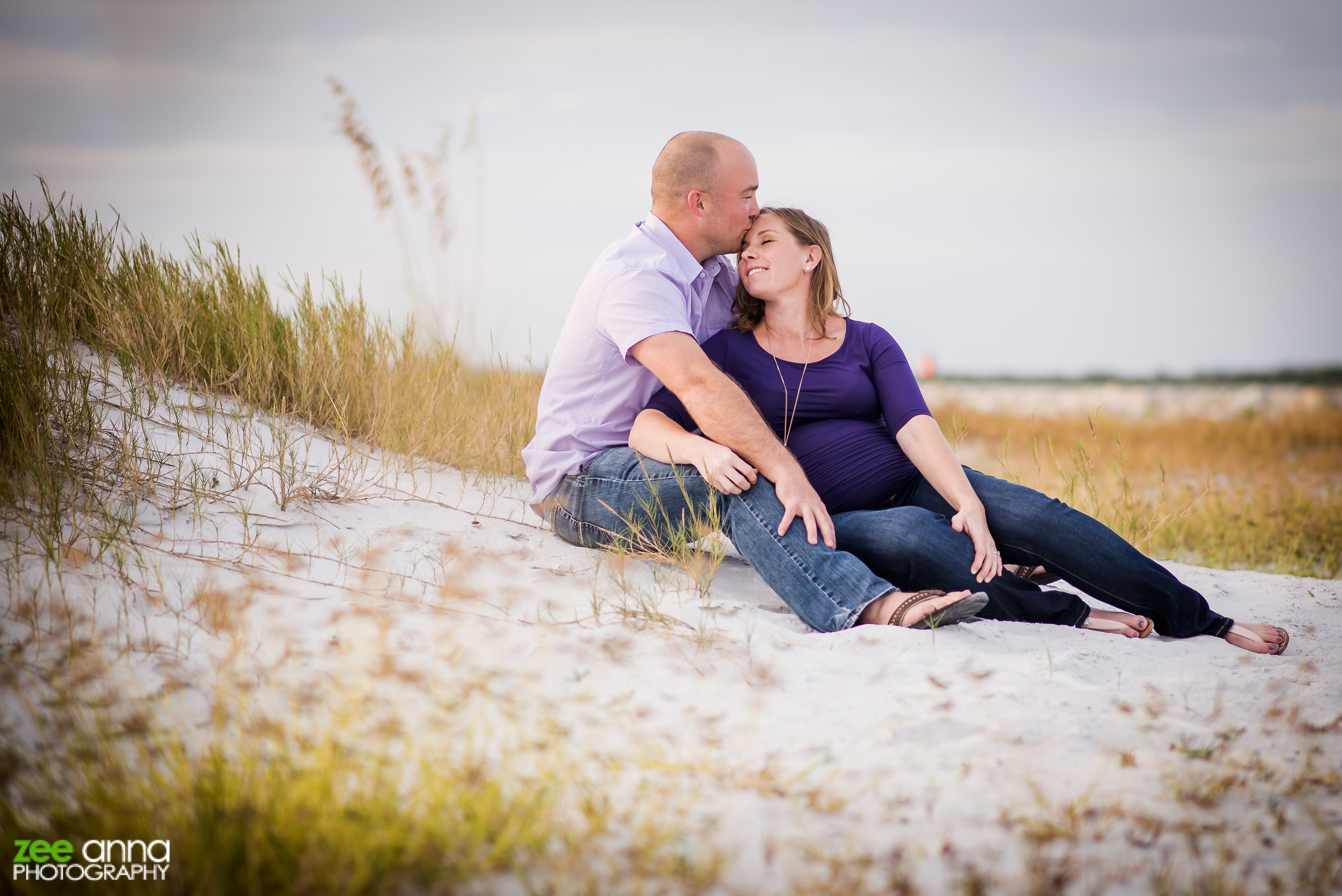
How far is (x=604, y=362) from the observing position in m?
3.07

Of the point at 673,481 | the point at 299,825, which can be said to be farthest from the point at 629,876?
the point at 673,481

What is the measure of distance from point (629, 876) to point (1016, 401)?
1572 cm

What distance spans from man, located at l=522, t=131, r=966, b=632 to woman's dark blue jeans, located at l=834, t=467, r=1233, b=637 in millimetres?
197

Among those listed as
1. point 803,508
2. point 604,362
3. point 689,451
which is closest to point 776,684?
point 803,508

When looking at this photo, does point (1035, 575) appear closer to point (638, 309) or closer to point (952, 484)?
point (952, 484)

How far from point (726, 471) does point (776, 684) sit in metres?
0.78

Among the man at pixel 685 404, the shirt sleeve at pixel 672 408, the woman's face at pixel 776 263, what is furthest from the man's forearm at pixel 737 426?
the woman's face at pixel 776 263

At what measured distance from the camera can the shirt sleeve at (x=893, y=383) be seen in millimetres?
2998

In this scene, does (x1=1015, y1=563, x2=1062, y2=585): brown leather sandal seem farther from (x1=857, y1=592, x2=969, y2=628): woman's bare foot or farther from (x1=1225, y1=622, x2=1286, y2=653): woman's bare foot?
(x1=857, y1=592, x2=969, y2=628): woman's bare foot

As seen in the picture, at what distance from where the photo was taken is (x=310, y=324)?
4.06 metres

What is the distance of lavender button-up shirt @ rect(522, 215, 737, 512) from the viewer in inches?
116

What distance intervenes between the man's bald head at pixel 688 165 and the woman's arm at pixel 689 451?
94 centimetres

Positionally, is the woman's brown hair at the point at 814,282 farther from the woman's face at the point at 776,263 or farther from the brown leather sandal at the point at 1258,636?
the brown leather sandal at the point at 1258,636

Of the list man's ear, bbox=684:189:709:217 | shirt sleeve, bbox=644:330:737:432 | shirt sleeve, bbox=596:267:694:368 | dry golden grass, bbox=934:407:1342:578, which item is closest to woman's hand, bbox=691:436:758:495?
shirt sleeve, bbox=644:330:737:432
